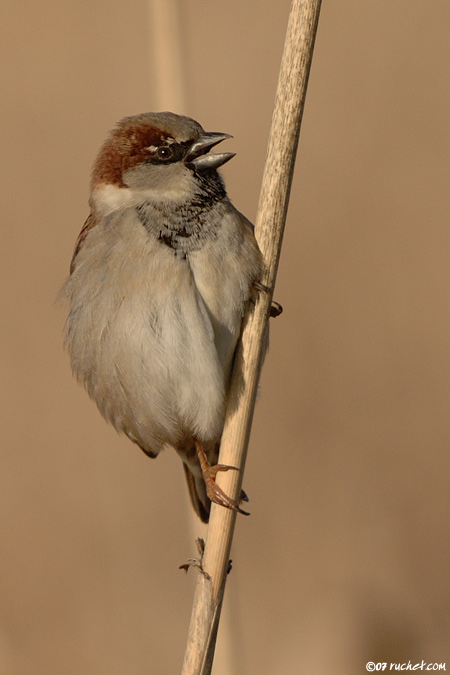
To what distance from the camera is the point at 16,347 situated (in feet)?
10.6

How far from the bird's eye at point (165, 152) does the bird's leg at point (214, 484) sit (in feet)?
2.60

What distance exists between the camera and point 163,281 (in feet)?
6.66

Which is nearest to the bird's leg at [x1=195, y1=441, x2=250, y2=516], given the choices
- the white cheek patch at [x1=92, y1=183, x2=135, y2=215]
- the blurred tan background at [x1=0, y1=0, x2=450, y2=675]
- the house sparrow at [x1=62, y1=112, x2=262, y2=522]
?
the house sparrow at [x1=62, y1=112, x2=262, y2=522]

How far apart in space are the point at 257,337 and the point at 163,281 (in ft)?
0.91

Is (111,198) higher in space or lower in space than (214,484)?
higher

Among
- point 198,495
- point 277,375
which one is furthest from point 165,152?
point 277,375

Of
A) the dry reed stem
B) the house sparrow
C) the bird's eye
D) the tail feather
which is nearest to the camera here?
the dry reed stem

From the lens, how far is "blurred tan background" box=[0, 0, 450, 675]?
3.07 meters

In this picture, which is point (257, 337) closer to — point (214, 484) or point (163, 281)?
point (163, 281)

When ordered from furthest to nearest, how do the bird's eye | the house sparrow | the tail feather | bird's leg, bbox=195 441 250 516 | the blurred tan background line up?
the blurred tan background, the tail feather, the bird's eye, the house sparrow, bird's leg, bbox=195 441 250 516

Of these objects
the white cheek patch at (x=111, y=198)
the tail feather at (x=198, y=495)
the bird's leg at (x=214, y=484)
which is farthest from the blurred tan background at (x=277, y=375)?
the white cheek patch at (x=111, y=198)

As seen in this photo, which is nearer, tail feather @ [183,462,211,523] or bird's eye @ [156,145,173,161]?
bird's eye @ [156,145,173,161]

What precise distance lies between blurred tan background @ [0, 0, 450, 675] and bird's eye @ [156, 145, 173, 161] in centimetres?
111

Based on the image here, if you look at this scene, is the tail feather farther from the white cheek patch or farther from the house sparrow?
the white cheek patch
